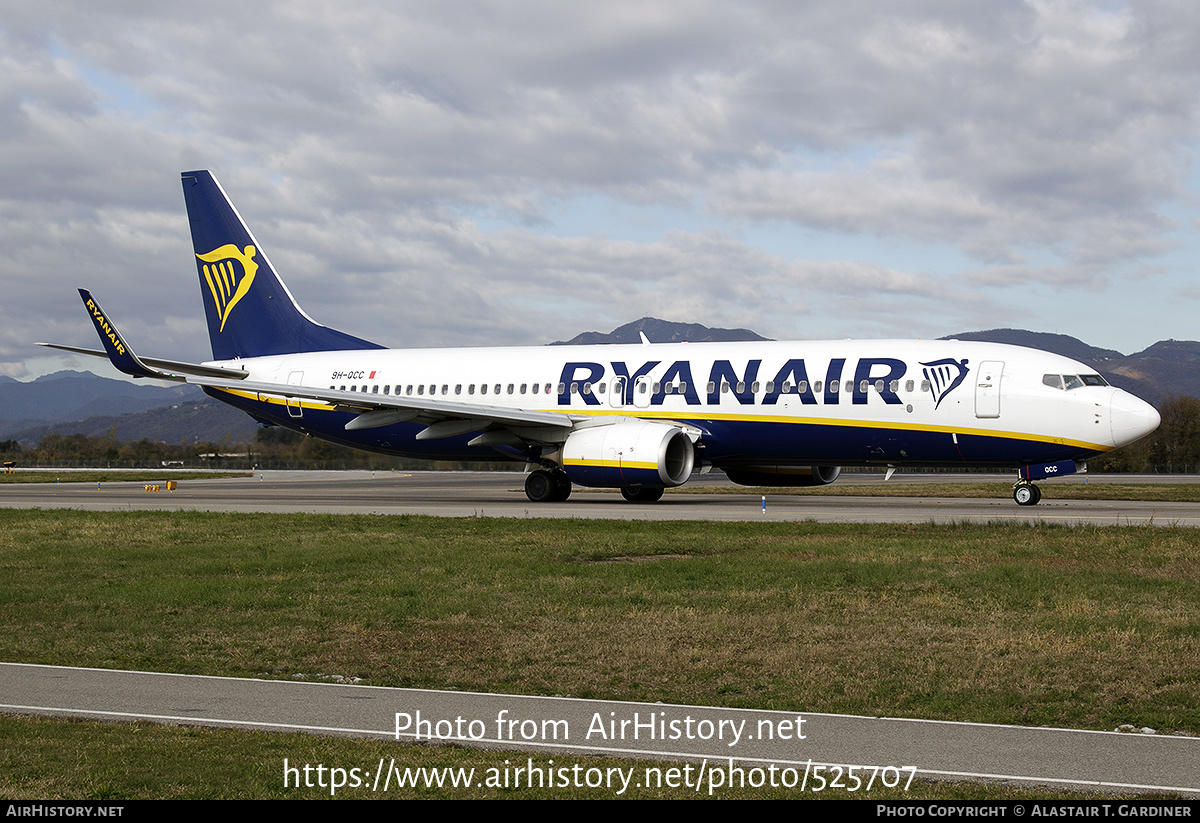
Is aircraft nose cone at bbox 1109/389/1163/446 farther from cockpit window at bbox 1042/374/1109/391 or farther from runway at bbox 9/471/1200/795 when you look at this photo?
runway at bbox 9/471/1200/795

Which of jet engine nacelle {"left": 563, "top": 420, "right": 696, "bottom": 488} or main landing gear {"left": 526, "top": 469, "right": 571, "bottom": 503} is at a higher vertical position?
jet engine nacelle {"left": 563, "top": 420, "right": 696, "bottom": 488}

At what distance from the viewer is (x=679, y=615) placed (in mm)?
11562

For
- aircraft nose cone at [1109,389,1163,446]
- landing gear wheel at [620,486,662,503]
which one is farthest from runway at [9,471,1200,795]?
landing gear wheel at [620,486,662,503]

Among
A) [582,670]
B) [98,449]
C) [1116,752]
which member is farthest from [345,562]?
[98,449]

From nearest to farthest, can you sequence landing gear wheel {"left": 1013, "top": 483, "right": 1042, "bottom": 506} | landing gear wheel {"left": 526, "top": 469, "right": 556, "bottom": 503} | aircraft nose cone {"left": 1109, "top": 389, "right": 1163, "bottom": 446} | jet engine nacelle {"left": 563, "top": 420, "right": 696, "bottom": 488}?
aircraft nose cone {"left": 1109, "top": 389, "right": 1163, "bottom": 446} < jet engine nacelle {"left": 563, "top": 420, "right": 696, "bottom": 488} < landing gear wheel {"left": 1013, "top": 483, "right": 1042, "bottom": 506} < landing gear wheel {"left": 526, "top": 469, "right": 556, "bottom": 503}

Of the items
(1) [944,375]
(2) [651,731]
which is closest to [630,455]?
(1) [944,375]

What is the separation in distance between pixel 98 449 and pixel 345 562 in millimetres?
102215

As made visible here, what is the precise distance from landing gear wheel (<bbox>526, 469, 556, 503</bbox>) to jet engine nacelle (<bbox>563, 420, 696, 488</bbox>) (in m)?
2.23

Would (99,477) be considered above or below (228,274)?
below

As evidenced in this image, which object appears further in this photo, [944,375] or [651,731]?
[944,375]

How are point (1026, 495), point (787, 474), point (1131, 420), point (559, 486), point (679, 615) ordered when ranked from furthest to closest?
point (787, 474)
point (559, 486)
point (1026, 495)
point (1131, 420)
point (679, 615)

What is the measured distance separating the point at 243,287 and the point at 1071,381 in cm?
2672

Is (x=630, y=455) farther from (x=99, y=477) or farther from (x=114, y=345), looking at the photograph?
(x=99, y=477)

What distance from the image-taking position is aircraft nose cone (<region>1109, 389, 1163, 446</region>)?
2409 cm
